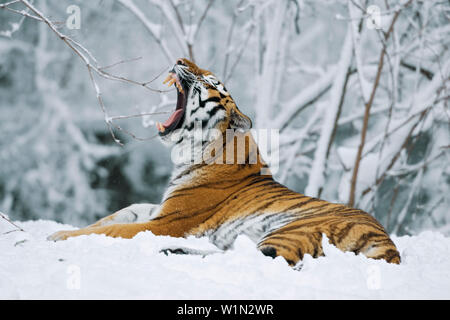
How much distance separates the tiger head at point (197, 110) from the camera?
275 cm

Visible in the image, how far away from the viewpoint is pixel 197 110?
278cm

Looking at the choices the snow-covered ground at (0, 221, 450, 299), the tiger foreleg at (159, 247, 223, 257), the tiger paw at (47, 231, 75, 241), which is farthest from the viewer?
the tiger paw at (47, 231, 75, 241)

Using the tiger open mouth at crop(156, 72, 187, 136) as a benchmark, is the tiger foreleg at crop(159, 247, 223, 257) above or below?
below

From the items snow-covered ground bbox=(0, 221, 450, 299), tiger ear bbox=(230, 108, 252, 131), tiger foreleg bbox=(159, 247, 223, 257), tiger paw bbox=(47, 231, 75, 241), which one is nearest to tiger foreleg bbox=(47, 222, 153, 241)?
tiger paw bbox=(47, 231, 75, 241)

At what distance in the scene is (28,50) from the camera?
8.51 m

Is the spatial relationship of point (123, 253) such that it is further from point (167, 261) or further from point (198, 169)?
point (198, 169)

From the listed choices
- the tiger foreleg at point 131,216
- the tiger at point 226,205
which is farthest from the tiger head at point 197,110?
the tiger foreleg at point 131,216

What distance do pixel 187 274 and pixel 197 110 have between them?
4.34 ft

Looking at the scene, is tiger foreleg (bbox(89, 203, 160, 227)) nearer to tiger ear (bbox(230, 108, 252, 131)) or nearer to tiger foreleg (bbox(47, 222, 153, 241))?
tiger foreleg (bbox(47, 222, 153, 241))

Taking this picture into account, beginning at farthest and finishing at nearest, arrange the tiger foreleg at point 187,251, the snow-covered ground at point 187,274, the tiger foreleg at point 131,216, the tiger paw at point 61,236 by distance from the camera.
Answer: the tiger foreleg at point 131,216 < the tiger paw at point 61,236 < the tiger foreleg at point 187,251 < the snow-covered ground at point 187,274

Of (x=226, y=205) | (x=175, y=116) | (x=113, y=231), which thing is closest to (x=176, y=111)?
(x=175, y=116)

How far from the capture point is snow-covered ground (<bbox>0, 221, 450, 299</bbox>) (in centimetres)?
146

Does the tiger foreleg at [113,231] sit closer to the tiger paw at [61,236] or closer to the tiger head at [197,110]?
the tiger paw at [61,236]
